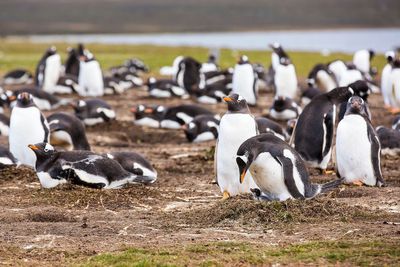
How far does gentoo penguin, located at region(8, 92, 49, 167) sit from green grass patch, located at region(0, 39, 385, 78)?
18.8 metres

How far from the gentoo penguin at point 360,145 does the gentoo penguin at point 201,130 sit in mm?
4850

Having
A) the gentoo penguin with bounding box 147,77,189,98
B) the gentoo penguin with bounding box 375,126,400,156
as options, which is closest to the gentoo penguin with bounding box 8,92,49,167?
the gentoo penguin with bounding box 375,126,400,156

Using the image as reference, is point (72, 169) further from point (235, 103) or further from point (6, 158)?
point (235, 103)

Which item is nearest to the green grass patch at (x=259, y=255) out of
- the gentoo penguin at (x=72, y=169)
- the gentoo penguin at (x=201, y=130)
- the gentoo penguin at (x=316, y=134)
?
the gentoo penguin at (x=72, y=169)

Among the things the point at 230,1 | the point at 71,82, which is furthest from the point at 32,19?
the point at 71,82

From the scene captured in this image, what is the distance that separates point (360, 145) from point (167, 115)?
23.7ft

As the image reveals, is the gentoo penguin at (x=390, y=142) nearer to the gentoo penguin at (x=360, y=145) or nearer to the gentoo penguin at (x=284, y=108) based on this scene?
the gentoo penguin at (x=360, y=145)

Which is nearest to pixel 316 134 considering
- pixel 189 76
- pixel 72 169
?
pixel 72 169

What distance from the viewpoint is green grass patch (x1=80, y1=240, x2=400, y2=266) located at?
255 inches

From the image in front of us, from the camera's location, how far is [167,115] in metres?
17.1

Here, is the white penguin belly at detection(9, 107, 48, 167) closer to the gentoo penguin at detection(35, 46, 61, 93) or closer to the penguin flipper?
the penguin flipper

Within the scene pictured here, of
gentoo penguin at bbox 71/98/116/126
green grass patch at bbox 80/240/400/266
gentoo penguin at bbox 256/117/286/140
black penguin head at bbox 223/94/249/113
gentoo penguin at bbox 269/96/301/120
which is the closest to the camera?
green grass patch at bbox 80/240/400/266

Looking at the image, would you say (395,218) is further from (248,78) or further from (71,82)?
(71,82)

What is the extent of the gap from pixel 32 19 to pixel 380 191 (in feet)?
260
